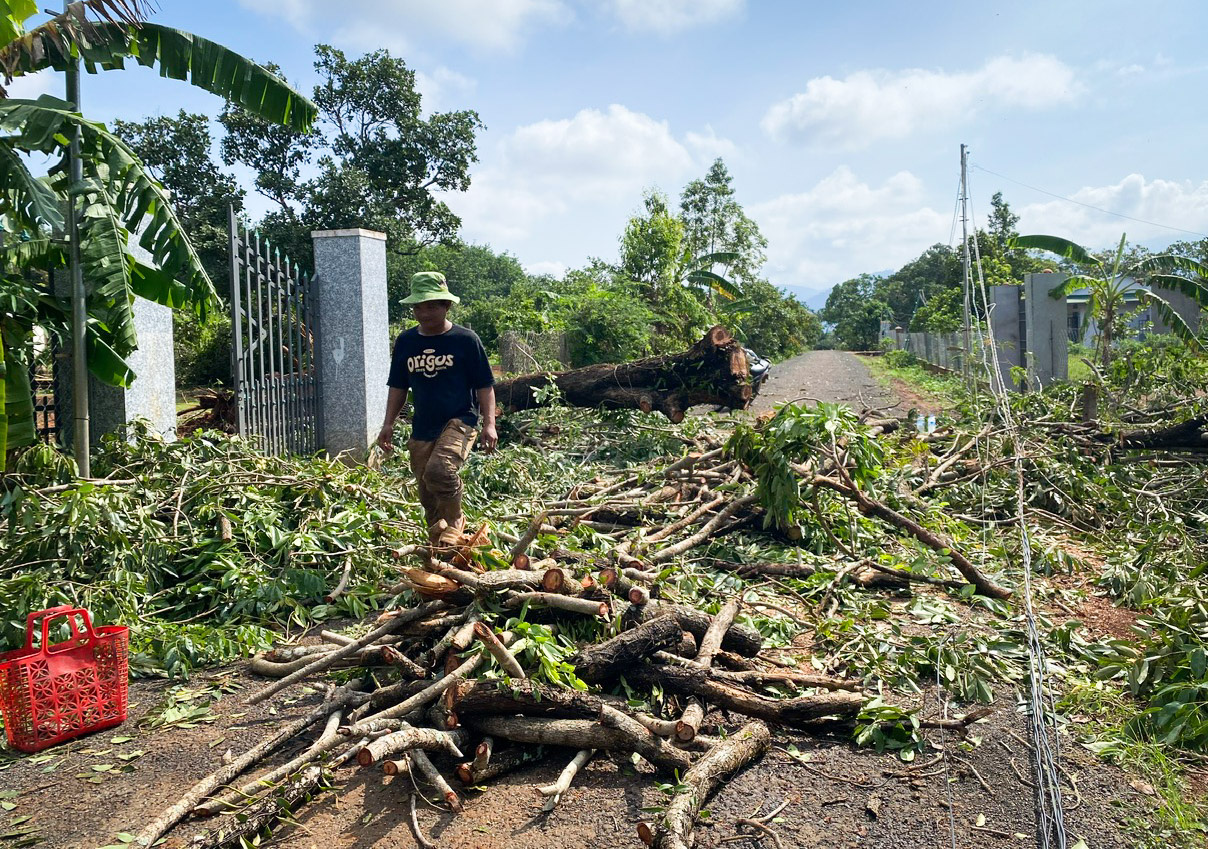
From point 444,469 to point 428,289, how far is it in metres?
1.21

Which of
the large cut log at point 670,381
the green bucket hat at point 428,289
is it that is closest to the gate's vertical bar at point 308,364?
the large cut log at point 670,381

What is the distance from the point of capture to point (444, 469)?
5.54 meters

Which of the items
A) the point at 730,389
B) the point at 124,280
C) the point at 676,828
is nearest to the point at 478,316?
the point at 730,389

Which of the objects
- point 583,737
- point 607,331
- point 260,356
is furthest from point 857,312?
point 583,737

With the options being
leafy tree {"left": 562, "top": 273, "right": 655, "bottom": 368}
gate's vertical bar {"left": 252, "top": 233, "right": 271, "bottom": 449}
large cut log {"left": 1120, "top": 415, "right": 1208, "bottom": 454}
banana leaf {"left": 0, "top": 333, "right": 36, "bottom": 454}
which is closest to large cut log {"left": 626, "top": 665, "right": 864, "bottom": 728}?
banana leaf {"left": 0, "top": 333, "right": 36, "bottom": 454}

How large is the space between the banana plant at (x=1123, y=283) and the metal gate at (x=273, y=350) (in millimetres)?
12786

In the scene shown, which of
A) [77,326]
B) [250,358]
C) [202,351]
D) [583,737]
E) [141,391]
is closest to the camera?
[583,737]

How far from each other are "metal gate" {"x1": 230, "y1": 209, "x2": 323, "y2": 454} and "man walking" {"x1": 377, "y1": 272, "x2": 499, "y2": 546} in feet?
11.0

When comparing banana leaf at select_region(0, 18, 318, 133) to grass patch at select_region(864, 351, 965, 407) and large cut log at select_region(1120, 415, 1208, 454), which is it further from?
grass patch at select_region(864, 351, 965, 407)

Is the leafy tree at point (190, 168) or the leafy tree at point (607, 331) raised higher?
the leafy tree at point (190, 168)

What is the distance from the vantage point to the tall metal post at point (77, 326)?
253 inches

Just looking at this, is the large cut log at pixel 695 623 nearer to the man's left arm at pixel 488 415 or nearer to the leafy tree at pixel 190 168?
the man's left arm at pixel 488 415

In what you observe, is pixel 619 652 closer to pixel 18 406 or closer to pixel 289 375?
pixel 18 406

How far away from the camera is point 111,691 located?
4.16 m
